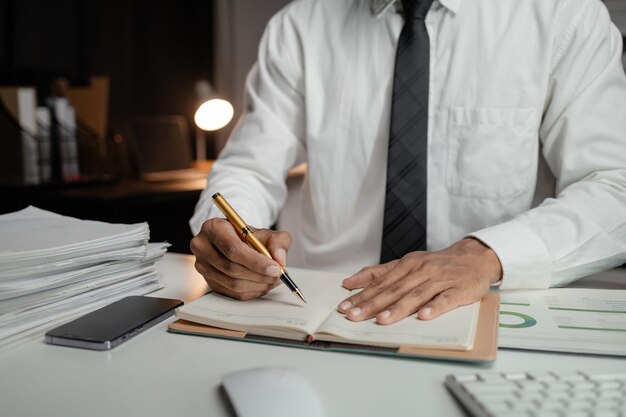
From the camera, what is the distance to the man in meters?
0.96

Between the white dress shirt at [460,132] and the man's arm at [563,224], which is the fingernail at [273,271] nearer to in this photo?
the man's arm at [563,224]

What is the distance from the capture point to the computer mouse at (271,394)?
473 mm

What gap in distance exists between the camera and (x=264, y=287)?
0.79 m

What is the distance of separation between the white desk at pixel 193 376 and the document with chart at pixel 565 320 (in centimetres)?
2

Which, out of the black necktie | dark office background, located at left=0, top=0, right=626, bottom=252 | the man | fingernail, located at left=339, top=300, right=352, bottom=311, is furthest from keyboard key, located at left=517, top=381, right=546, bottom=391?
dark office background, located at left=0, top=0, right=626, bottom=252

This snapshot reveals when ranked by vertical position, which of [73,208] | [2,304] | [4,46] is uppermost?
[4,46]

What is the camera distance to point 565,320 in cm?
71

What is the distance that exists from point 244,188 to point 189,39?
2.15 meters

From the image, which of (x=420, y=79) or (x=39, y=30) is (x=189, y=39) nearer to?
(x=39, y=30)

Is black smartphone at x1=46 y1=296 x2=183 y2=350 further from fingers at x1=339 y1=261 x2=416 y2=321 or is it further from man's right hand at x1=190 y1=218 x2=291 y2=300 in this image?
fingers at x1=339 y1=261 x2=416 y2=321

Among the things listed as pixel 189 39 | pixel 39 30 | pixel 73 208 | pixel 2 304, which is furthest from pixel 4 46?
pixel 2 304

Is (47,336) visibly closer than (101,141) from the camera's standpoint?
Yes

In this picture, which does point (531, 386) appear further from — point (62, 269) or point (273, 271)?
point (62, 269)

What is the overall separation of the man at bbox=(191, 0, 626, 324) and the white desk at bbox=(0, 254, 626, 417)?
0.76 feet
